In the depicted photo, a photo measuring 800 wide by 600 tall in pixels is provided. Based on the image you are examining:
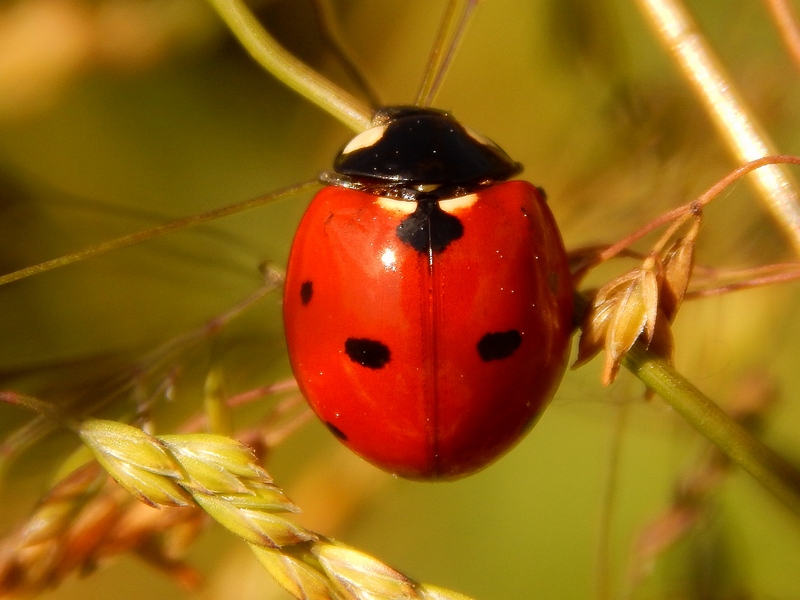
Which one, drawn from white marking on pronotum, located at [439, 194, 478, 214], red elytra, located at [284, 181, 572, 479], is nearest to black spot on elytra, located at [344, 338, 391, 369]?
red elytra, located at [284, 181, 572, 479]

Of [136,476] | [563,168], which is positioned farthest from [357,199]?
[563,168]

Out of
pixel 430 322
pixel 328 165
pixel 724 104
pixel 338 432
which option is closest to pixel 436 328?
pixel 430 322

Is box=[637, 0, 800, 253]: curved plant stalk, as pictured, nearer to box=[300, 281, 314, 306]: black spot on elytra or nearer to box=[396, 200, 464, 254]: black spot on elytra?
box=[396, 200, 464, 254]: black spot on elytra

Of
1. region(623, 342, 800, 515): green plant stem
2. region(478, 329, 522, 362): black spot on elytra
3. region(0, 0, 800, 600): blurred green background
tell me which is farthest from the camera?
region(0, 0, 800, 600): blurred green background

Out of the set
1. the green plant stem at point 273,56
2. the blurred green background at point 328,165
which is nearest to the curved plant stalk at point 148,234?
the green plant stem at point 273,56

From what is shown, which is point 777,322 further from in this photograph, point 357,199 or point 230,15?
point 230,15

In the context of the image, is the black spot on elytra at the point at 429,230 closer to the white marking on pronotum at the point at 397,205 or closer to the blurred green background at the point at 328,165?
the white marking on pronotum at the point at 397,205

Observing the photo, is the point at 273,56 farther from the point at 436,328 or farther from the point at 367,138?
the point at 436,328
